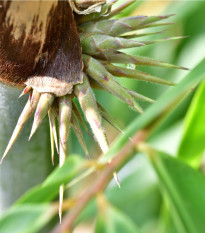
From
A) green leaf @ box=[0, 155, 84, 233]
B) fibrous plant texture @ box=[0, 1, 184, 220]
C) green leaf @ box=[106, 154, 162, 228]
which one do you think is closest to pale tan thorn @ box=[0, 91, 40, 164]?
fibrous plant texture @ box=[0, 1, 184, 220]

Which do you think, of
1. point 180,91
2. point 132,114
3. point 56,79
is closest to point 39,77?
point 56,79

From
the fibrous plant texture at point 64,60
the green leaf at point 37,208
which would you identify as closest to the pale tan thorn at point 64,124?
the fibrous plant texture at point 64,60

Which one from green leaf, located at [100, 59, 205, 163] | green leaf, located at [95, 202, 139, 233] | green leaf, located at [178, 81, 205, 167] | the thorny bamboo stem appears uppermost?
green leaf, located at [100, 59, 205, 163]

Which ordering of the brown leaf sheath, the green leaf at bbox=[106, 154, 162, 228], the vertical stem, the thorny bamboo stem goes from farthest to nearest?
the green leaf at bbox=[106, 154, 162, 228] → the vertical stem → the brown leaf sheath → the thorny bamboo stem

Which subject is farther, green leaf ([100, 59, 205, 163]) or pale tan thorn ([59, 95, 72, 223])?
pale tan thorn ([59, 95, 72, 223])

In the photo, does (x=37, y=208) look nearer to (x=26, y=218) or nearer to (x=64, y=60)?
(x=26, y=218)

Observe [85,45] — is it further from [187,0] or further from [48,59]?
[187,0]

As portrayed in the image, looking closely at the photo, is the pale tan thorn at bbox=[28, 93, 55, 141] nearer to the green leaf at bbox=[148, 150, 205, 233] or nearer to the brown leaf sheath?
the brown leaf sheath
